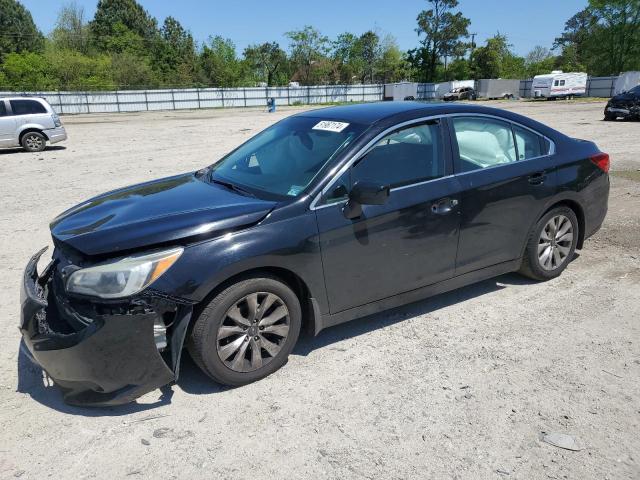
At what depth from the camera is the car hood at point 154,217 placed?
302cm

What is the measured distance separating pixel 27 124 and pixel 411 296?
16205mm

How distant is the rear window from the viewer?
53.0 feet

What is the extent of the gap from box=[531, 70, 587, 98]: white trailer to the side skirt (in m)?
52.4

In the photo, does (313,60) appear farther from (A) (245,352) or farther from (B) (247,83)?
(A) (245,352)

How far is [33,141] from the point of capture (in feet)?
54.2

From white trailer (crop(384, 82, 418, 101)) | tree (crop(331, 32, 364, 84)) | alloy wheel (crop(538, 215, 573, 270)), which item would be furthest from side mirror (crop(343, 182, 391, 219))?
tree (crop(331, 32, 364, 84))

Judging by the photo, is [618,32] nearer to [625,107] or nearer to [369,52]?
[369,52]

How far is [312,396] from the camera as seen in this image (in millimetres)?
3268

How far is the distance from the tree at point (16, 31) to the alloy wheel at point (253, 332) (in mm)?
78897

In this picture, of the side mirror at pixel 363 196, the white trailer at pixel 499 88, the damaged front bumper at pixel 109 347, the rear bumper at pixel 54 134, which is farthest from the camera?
the white trailer at pixel 499 88

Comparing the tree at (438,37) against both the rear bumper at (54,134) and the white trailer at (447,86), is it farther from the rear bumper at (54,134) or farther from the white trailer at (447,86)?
the rear bumper at (54,134)

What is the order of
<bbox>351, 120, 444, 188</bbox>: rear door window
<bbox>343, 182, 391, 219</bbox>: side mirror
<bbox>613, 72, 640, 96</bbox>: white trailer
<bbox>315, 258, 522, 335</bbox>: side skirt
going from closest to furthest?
<bbox>343, 182, 391, 219</bbox>: side mirror → <bbox>315, 258, 522, 335</bbox>: side skirt → <bbox>351, 120, 444, 188</bbox>: rear door window → <bbox>613, 72, 640, 96</bbox>: white trailer

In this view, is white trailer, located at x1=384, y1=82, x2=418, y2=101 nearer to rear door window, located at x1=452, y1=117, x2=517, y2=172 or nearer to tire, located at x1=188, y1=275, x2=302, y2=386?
rear door window, located at x1=452, y1=117, x2=517, y2=172

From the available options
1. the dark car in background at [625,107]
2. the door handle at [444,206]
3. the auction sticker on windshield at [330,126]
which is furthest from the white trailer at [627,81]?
the auction sticker on windshield at [330,126]
